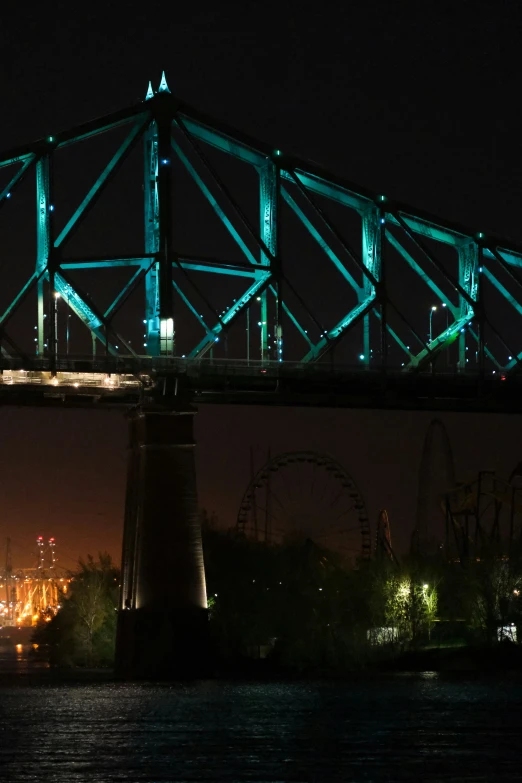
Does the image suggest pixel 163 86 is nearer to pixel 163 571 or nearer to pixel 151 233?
pixel 151 233

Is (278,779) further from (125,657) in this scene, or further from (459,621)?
(459,621)

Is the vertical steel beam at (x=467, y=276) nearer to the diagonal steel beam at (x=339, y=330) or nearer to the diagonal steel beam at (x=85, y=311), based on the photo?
the diagonal steel beam at (x=339, y=330)

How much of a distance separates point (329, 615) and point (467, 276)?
22.7m

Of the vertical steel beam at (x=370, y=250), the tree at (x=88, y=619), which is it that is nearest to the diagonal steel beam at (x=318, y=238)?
the vertical steel beam at (x=370, y=250)

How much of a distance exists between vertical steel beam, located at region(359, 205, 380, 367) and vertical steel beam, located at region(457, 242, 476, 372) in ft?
19.0

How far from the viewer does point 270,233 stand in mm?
103375

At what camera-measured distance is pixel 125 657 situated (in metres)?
94.8

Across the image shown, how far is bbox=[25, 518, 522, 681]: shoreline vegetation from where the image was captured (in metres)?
103

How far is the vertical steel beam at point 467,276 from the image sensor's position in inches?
4289

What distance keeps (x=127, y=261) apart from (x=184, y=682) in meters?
23.3

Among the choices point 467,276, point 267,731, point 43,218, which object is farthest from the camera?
point 467,276

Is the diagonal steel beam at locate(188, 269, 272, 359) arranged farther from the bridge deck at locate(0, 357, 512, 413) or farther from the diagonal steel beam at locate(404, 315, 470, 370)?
the diagonal steel beam at locate(404, 315, 470, 370)

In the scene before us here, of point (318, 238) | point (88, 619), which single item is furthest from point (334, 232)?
point (88, 619)

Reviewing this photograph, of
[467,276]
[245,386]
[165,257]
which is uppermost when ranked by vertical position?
[467,276]
